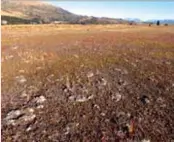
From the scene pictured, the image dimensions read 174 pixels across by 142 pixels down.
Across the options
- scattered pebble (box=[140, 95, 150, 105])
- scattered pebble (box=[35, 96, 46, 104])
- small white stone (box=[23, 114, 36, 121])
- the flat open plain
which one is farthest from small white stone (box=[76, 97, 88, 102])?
scattered pebble (box=[140, 95, 150, 105])

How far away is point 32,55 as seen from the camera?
25891 millimetres

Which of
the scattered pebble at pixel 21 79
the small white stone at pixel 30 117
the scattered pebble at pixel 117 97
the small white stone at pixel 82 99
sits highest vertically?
the scattered pebble at pixel 21 79

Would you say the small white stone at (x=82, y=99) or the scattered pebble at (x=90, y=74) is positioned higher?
the scattered pebble at (x=90, y=74)

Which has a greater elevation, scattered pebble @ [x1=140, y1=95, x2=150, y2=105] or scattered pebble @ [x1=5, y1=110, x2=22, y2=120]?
scattered pebble @ [x1=140, y1=95, x2=150, y2=105]

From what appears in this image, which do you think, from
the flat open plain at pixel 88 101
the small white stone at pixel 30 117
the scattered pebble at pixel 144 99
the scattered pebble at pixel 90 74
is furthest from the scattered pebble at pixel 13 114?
the scattered pebble at pixel 90 74

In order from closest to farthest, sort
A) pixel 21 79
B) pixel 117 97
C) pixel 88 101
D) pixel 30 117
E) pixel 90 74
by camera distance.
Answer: pixel 30 117 < pixel 88 101 < pixel 117 97 < pixel 21 79 < pixel 90 74

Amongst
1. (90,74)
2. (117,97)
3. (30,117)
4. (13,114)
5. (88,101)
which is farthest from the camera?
(90,74)

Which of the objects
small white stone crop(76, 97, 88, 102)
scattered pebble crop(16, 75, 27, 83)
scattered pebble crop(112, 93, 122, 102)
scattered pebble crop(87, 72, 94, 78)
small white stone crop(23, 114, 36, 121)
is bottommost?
small white stone crop(23, 114, 36, 121)

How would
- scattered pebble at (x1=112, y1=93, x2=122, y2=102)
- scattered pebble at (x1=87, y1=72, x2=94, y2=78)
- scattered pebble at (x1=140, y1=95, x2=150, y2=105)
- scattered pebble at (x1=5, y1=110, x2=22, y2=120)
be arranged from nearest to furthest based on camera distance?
scattered pebble at (x1=5, y1=110, x2=22, y2=120) < scattered pebble at (x1=140, y1=95, x2=150, y2=105) < scattered pebble at (x1=112, y1=93, x2=122, y2=102) < scattered pebble at (x1=87, y1=72, x2=94, y2=78)

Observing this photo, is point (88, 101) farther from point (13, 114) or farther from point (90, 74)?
point (90, 74)

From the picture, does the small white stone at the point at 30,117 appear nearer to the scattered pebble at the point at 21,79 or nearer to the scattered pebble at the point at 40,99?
the scattered pebble at the point at 40,99

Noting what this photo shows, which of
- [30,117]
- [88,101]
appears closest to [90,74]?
[88,101]

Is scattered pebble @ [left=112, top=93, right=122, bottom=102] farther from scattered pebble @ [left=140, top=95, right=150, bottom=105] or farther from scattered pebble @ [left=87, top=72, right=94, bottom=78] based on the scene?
scattered pebble @ [left=87, top=72, right=94, bottom=78]

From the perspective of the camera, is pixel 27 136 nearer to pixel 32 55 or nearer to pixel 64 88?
pixel 64 88
